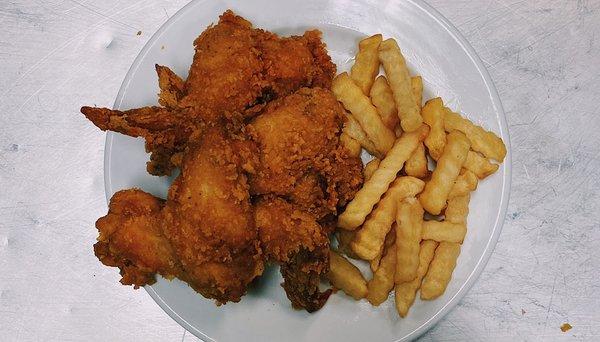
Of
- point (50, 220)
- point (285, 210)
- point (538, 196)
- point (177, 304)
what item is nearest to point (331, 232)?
point (285, 210)

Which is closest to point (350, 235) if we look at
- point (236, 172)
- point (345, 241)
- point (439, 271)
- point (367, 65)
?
point (345, 241)

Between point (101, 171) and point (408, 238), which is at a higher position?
point (408, 238)

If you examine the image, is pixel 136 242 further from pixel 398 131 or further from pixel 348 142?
pixel 398 131

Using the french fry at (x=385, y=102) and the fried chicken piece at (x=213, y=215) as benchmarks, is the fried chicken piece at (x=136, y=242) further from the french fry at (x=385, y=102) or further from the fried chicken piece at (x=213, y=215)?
the french fry at (x=385, y=102)

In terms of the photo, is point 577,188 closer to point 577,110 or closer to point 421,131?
point 577,110

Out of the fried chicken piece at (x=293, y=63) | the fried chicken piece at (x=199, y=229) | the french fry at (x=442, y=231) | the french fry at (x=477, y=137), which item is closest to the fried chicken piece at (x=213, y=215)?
the fried chicken piece at (x=199, y=229)

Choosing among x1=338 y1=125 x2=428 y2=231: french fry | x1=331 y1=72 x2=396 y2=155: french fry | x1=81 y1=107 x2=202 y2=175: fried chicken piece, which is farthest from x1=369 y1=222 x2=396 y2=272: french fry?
x1=81 y1=107 x2=202 y2=175: fried chicken piece
